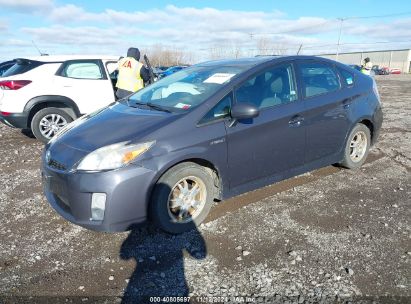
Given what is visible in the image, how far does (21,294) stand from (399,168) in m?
5.08

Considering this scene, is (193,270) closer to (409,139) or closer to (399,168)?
(399,168)

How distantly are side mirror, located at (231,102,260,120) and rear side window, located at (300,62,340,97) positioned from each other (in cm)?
107

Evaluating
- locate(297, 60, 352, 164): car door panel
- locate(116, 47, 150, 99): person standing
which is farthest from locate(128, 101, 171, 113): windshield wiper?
locate(116, 47, 150, 99): person standing

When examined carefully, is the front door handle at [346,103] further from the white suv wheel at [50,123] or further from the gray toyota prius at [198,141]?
the white suv wheel at [50,123]

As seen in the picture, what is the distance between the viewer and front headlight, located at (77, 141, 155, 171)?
9.69ft

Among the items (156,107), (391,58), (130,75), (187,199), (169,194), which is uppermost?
(391,58)

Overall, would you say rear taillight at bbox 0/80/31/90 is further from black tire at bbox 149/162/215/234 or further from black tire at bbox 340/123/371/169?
black tire at bbox 340/123/371/169

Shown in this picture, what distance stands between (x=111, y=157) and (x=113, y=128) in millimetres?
452

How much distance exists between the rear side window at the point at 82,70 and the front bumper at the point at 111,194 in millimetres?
4260

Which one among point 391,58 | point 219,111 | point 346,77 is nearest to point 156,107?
point 219,111

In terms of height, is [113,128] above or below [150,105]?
below

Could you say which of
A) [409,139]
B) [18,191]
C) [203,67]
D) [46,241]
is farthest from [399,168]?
[18,191]

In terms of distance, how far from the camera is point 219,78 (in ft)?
12.4

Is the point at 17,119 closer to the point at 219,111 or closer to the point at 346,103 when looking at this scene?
the point at 219,111
